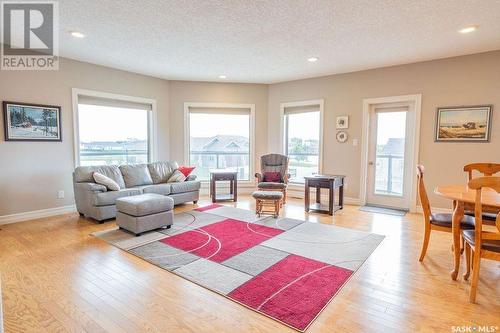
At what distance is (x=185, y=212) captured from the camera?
4.75 metres

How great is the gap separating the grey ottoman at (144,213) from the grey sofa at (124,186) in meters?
0.57

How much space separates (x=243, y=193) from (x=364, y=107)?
3242mm

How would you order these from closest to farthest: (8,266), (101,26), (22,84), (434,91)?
1. (8,266)
2. (101,26)
3. (22,84)
4. (434,91)

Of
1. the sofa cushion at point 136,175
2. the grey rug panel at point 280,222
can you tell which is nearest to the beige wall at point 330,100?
the sofa cushion at point 136,175

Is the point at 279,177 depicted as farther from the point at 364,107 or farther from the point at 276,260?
the point at 276,260

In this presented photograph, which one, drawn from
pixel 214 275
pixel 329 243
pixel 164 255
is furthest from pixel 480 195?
pixel 164 255

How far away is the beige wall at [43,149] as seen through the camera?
404 cm

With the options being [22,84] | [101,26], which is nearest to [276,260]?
[101,26]

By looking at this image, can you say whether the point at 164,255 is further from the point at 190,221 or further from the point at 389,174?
the point at 389,174

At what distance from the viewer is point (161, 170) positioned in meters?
5.42

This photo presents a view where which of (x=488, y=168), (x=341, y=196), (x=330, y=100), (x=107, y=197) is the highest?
(x=330, y=100)

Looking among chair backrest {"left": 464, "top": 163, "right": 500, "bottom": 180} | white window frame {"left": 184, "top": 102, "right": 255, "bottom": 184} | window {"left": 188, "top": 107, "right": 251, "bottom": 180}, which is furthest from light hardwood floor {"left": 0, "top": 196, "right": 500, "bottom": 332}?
window {"left": 188, "top": 107, "right": 251, "bottom": 180}

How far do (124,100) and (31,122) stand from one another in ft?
5.24

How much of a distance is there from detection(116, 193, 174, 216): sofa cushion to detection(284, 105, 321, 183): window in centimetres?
341
